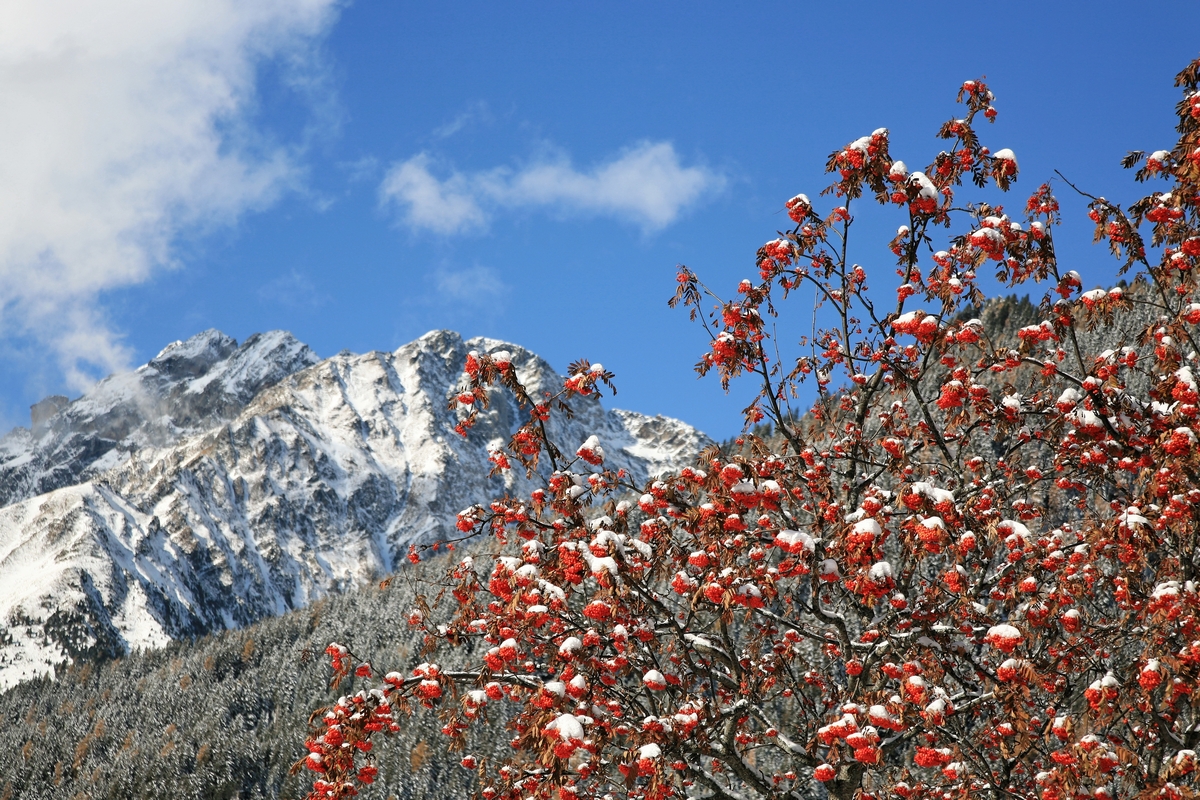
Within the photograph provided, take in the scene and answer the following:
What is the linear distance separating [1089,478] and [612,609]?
561 centimetres

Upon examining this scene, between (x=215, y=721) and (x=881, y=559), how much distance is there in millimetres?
128954

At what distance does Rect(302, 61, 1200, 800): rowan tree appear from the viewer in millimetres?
7328

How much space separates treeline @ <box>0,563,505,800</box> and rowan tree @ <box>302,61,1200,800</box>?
71.3 m

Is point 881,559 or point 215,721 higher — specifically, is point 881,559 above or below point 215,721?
below

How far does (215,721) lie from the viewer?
116 m

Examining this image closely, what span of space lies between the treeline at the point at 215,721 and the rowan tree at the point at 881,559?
71264mm

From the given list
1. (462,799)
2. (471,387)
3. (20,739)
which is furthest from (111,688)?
(471,387)

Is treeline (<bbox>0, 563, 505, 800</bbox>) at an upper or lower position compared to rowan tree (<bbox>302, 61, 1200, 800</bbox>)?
upper

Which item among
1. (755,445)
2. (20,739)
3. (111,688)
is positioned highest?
(111,688)

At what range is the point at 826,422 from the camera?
985 centimetres

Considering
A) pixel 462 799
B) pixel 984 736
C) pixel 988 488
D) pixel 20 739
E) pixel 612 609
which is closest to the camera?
pixel 612 609

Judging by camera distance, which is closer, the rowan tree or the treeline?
the rowan tree

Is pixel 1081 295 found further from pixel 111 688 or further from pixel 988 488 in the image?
pixel 111 688

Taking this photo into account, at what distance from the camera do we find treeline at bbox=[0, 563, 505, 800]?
90.2 meters
